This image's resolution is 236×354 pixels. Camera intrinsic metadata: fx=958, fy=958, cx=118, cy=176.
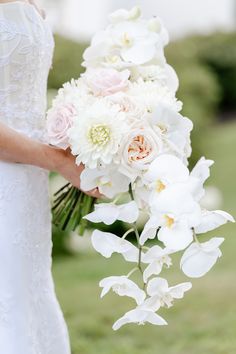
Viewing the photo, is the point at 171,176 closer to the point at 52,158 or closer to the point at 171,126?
the point at 171,126

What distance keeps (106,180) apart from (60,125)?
242mm

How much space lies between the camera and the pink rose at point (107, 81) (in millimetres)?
3179

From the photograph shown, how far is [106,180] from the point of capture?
3049 millimetres

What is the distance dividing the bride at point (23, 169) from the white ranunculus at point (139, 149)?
0.26m

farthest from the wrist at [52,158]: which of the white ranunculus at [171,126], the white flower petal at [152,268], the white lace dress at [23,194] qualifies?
the white flower petal at [152,268]

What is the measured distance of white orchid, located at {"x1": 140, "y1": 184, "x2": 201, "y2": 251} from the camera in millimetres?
2711

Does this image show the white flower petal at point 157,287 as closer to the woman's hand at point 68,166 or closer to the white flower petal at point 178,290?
the white flower petal at point 178,290

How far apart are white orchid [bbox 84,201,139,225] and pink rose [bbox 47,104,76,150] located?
0.83 feet

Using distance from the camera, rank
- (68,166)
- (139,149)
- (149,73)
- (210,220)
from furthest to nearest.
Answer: (149,73)
(68,166)
(139,149)
(210,220)

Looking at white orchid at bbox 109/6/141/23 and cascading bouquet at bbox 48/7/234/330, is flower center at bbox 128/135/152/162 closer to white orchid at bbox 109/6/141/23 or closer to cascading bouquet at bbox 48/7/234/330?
cascading bouquet at bbox 48/7/234/330

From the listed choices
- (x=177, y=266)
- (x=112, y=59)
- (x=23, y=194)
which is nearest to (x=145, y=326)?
(x=177, y=266)

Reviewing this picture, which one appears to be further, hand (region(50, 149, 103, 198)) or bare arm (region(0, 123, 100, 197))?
hand (region(50, 149, 103, 198))

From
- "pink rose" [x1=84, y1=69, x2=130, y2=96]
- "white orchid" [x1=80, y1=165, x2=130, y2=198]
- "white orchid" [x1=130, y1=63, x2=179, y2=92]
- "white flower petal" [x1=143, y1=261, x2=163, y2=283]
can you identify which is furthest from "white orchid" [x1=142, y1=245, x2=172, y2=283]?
"white orchid" [x1=130, y1=63, x2=179, y2=92]

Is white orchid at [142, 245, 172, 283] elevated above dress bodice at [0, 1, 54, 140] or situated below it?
below
